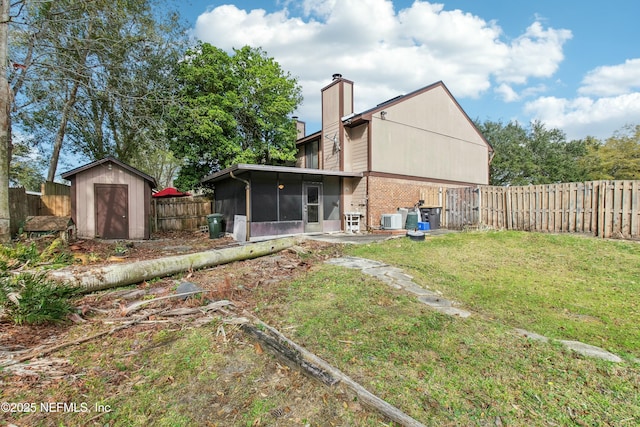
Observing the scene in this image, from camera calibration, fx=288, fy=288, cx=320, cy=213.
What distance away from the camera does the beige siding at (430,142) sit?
13.0 m

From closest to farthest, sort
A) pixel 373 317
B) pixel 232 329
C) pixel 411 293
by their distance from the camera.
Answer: pixel 232 329
pixel 373 317
pixel 411 293

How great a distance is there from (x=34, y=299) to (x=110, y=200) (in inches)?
341

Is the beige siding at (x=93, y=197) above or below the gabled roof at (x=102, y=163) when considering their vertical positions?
below

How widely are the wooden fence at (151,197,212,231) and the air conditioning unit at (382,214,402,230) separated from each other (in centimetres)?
908

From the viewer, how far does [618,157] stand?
23.1 m

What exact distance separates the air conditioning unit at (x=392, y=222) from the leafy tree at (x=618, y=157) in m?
22.8

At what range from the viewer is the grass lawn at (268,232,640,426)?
199 cm

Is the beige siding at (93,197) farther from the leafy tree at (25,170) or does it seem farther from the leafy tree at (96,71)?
the leafy tree at (25,170)

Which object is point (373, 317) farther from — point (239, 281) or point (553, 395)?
point (239, 281)

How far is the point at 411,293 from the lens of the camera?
432 centimetres

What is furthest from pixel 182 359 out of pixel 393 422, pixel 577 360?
pixel 577 360

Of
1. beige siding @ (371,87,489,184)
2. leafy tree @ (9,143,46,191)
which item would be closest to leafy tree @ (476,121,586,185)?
beige siding @ (371,87,489,184)

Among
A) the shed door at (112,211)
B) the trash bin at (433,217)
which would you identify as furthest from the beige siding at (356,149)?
the shed door at (112,211)

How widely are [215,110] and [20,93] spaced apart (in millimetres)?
7104
